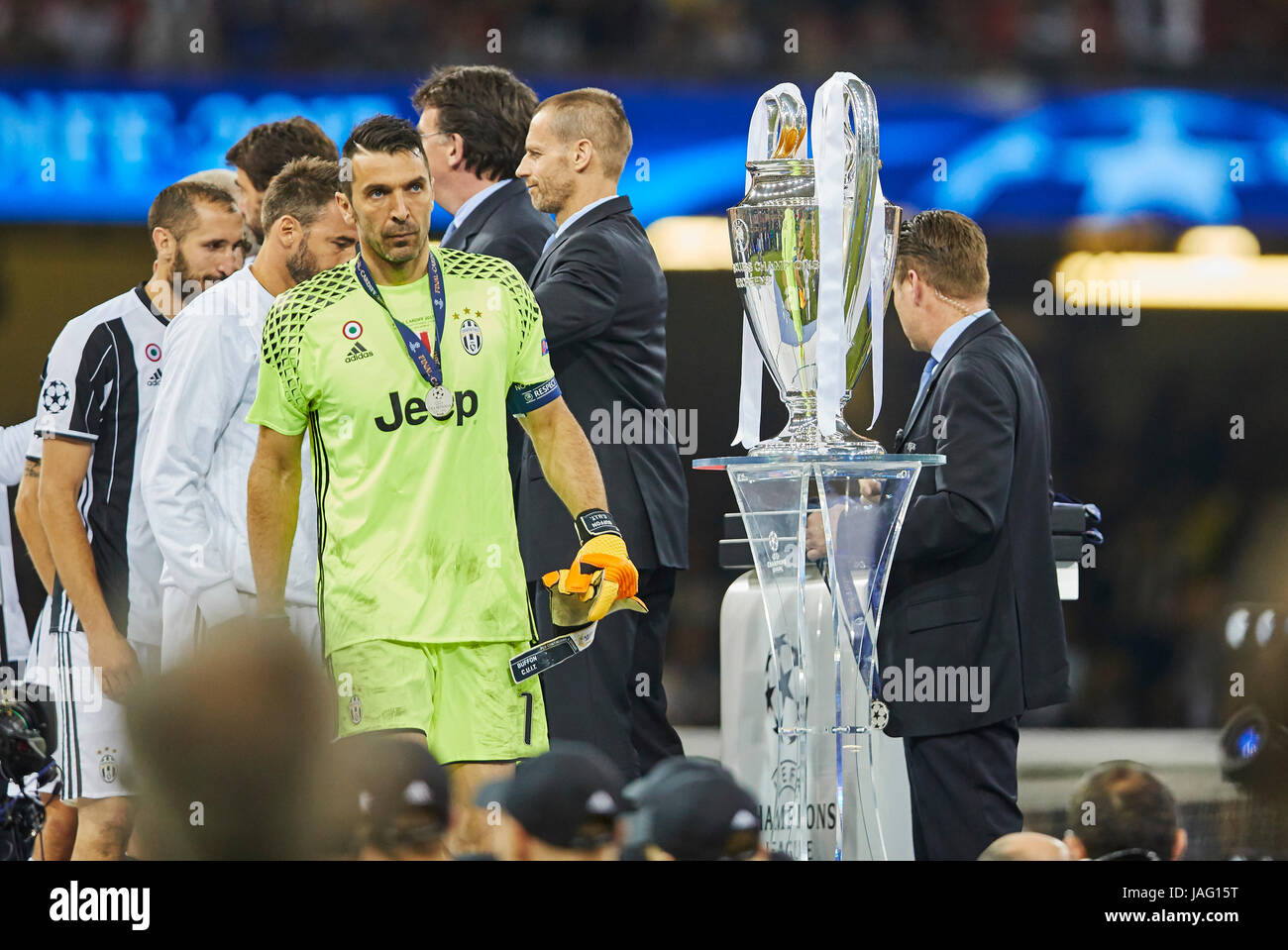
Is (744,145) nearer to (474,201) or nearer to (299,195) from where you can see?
(474,201)

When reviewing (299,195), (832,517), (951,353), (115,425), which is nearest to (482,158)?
(299,195)

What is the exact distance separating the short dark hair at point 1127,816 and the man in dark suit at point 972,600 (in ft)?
2.28

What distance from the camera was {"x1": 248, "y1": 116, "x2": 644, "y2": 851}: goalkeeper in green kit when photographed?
2805 mm

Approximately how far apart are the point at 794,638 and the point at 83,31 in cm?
547

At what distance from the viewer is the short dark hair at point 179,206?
4008mm

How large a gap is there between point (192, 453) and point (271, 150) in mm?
1018

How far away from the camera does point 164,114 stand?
6.28 metres

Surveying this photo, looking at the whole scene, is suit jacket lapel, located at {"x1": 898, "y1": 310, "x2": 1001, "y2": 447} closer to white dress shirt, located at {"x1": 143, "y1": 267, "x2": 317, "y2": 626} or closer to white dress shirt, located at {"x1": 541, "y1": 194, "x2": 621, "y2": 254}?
white dress shirt, located at {"x1": 541, "y1": 194, "x2": 621, "y2": 254}

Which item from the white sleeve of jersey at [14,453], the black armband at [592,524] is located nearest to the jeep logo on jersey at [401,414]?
the black armband at [592,524]

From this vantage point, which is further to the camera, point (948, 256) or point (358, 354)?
point (948, 256)

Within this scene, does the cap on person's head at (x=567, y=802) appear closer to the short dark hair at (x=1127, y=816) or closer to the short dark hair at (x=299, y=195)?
the short dark hair at (x=1127, y=816)

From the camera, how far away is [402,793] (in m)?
1.90
